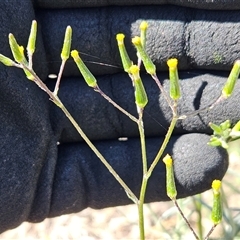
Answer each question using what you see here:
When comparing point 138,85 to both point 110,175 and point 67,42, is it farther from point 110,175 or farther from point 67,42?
point 110,175

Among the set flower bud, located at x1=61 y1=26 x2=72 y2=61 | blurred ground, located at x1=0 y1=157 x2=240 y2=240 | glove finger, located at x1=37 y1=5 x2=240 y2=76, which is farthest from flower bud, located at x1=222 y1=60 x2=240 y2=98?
blurred ground, located at x1=0 y1=157 x2=240 y2=240

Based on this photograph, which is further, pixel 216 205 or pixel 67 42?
pixel 67 42

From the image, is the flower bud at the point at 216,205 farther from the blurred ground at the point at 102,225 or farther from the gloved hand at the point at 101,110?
the blurred ground at the point at 102,225

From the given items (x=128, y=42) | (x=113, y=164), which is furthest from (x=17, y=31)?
(x=113, y=164)

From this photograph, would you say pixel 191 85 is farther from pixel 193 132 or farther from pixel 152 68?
pixel 152 68

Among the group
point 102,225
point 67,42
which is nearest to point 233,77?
point 67,42

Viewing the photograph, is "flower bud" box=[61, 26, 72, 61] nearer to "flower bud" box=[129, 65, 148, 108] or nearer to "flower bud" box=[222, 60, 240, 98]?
"flower bud" box=[129, 65, 148, 108]
